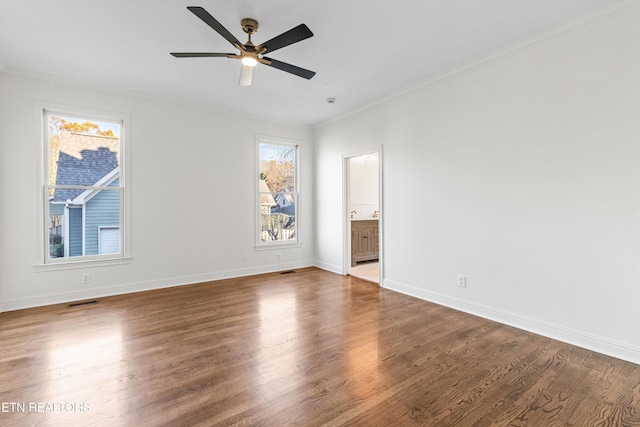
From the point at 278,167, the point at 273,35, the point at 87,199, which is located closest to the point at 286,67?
the point at 273,35

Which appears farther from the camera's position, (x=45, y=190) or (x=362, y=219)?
(x=362, y=219)

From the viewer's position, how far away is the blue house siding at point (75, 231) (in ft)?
13.4

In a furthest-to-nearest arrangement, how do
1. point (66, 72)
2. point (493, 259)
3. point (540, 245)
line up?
point (66, 72), point (493, 259), point (540, 245)

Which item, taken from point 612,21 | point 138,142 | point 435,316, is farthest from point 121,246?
point 612,21

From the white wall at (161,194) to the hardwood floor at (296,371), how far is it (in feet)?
2.12

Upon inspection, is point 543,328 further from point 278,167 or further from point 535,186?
point 278,167

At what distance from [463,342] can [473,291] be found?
91cm

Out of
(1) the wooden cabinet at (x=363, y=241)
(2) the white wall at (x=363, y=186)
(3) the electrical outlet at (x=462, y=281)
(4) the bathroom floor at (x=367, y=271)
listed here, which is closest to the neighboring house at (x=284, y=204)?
(1) the wooden cabinet at (x=363, y=241)

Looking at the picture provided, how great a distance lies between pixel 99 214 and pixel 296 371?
12.2 ft

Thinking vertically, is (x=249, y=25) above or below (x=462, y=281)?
above

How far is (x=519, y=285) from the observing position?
3105 mm

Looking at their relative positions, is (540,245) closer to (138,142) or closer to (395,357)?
(395,357)

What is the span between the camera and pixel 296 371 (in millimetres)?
2275

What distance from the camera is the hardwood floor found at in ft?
5.95
